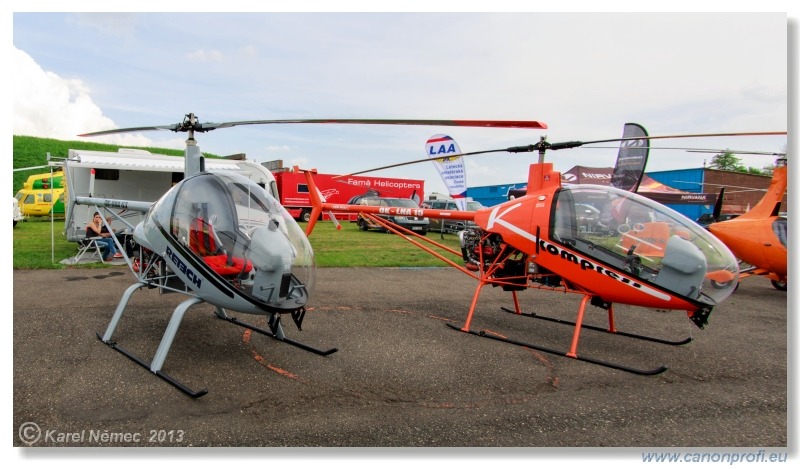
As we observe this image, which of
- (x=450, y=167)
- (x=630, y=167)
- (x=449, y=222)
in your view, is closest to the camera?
(x=630, y=167)

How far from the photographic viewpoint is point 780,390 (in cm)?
441

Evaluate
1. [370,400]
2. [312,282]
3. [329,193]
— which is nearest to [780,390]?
[370,400]

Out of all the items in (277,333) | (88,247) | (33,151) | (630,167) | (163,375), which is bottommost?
(163,375)

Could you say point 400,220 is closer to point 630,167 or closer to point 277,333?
point 630,167

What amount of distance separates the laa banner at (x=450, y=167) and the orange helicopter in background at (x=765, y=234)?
393 inches

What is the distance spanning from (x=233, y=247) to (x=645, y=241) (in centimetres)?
432

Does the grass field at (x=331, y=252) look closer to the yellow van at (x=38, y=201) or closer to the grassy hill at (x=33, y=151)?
the yellow van at (x=38, y=201)

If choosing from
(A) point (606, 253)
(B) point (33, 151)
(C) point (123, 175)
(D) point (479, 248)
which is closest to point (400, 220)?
(C) point (123, 175)

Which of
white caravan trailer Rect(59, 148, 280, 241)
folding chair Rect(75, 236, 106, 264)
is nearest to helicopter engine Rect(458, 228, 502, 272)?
white caravan trailer Rect(59, 148, 280, 241)

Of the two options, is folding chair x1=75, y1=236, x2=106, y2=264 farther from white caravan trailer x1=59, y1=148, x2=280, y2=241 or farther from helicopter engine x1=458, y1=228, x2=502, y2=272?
helicopter engine x1=458, y1=228, x2=502, y2=272

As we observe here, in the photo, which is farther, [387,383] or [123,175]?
[123,175]

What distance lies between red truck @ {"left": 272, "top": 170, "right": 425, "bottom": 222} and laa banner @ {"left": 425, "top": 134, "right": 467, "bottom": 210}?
27.2ft

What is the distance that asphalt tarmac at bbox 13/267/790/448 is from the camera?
3.37 metres

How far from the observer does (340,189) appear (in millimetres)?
29078
